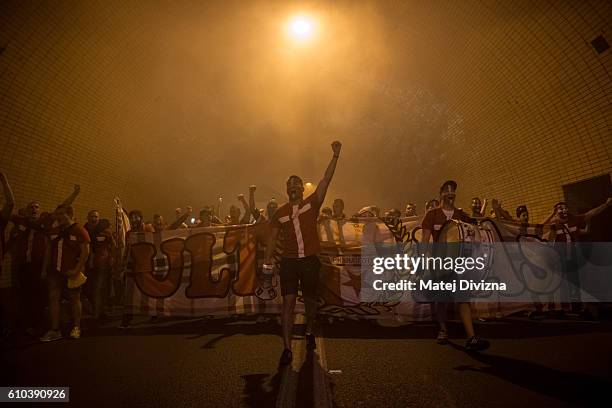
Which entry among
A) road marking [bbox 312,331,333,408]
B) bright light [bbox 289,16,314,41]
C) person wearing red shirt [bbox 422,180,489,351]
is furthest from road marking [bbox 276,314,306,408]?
bright light [bbox 289,16,314,41]

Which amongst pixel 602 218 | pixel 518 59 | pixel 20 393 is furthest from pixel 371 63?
pixel 20 393

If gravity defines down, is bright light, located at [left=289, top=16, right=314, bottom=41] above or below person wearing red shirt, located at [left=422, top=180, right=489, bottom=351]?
above

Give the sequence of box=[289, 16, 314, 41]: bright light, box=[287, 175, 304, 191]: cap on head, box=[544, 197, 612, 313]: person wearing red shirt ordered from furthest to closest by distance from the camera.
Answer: box=[289, 16, 314, 41]: bright light
box=[544, 197, 612, 313]: person wearing red shirt
box=[287, 175, 304, 191]: cap on head

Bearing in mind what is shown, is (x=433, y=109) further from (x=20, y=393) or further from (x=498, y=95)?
(x=20, y=393)

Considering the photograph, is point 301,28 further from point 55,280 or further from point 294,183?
point 55,280

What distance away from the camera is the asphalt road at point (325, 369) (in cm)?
301

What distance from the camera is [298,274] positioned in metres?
4.37

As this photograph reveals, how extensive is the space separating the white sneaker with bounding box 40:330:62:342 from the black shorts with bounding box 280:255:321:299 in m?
3.75

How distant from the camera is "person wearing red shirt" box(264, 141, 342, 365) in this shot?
4.32 m

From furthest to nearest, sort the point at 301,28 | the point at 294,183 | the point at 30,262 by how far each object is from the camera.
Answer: the point at 301,28
the point at 30,262
the point at 294,183

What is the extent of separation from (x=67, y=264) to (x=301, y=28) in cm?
810

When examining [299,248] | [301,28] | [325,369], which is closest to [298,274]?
[299,248]

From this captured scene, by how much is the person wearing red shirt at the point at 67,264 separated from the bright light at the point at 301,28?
24.0ft

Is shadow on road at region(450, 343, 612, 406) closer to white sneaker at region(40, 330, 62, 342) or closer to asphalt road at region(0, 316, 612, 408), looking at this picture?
asphalt road at region(0, 316, 612, 408)
